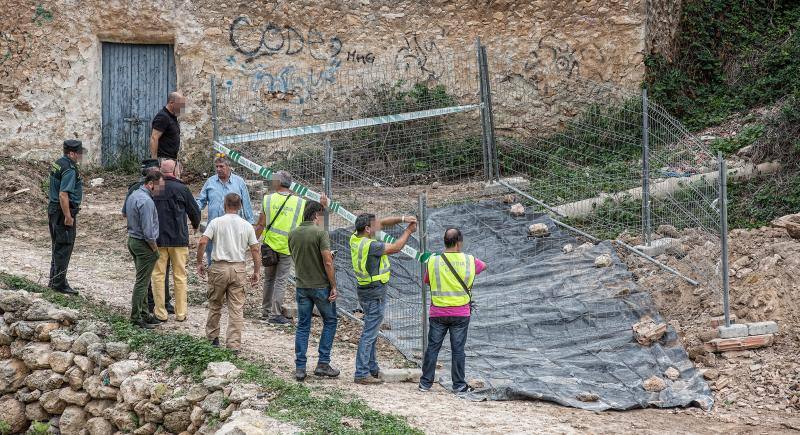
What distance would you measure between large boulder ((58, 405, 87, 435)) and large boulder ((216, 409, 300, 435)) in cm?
248

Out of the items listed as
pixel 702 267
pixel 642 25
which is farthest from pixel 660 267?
pixel 642 25

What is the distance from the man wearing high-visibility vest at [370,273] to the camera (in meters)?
8.98

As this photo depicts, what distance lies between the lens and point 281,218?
10367mm

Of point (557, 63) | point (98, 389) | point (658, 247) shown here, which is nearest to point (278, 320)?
point (98, 389)

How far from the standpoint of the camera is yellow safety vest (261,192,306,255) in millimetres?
10281

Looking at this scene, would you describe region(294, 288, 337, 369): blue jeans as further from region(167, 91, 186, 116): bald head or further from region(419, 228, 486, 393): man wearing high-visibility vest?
region(167, 91, 186, 116): bald head

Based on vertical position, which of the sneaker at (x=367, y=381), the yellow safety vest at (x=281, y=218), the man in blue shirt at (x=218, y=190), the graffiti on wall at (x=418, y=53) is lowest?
the sneaker at (x=367, y=381)

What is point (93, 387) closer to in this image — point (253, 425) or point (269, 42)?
point (253, 425)

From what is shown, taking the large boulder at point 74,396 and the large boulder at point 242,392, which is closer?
the large boulder at point 242,392

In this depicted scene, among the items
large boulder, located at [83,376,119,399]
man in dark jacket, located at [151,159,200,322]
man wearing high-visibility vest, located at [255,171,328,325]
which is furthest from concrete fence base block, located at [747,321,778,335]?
large boulder, located at [83,376,119,399]

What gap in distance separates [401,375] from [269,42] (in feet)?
Answer: 27.6

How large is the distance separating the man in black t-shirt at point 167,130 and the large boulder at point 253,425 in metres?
4.60

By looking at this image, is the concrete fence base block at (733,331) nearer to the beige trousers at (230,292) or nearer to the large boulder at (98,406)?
the beige trousers at (230,292)

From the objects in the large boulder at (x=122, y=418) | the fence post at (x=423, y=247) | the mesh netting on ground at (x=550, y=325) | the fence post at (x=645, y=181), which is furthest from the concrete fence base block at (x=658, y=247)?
the large boulder at (x=122, y=418)
